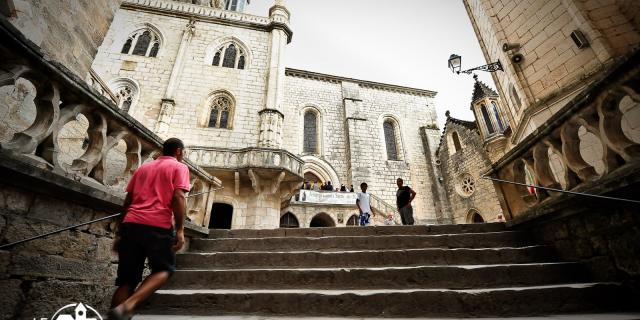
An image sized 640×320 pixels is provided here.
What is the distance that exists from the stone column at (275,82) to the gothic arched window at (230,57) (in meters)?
1.70

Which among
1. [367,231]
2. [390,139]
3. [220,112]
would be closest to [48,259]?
[367,231]

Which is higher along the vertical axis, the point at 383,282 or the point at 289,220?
the point at 289,220

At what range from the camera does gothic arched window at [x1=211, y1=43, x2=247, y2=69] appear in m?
13.2

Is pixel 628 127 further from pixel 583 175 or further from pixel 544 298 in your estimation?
pixel 544 298

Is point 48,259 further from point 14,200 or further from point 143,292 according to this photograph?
point 143,292

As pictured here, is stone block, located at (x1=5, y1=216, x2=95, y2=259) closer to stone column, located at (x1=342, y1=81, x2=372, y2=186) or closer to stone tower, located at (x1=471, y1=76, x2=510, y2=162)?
stone column, located at (x1=342, y1=81, x2=372, y2=186)

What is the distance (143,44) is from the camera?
1309 cm

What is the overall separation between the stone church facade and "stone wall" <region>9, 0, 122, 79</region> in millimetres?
2599

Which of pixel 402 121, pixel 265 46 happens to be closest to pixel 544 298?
pixel 265 46

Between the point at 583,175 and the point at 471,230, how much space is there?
Answer: 1584 millimetres

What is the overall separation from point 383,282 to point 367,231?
1.43 m

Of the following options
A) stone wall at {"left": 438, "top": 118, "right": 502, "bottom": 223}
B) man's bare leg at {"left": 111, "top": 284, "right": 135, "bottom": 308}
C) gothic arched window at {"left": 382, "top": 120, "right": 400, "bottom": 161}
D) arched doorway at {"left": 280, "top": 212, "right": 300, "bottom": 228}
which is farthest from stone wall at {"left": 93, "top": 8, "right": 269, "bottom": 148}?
stone wall at {"left": 438, "top": 118, "right": 502, "bottom": 223}

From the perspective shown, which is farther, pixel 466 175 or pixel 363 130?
pixel 363 130

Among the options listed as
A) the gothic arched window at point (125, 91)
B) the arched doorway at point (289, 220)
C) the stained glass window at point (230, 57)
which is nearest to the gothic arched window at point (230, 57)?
the stained glass window at point (230, 57)
